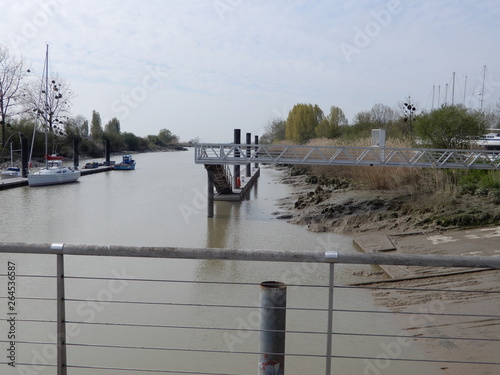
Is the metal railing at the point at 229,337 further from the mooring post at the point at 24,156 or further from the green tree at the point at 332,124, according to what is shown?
the green tree at the point at 332,124

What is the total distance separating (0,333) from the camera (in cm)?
844

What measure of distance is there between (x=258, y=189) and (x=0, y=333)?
2578cm

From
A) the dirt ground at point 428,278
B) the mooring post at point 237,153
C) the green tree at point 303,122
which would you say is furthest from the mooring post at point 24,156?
the green tree at point 303,122

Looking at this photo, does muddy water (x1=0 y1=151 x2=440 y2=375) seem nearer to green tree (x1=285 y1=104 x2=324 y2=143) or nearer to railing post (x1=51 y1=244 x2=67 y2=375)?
railing post (x1=51 y1=244 x2=67 y2=375)

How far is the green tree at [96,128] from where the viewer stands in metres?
78.9

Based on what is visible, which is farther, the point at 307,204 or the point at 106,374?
the point at 307,204

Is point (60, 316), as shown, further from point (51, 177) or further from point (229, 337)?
point (51, 177)

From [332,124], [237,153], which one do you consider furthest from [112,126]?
[237,153]

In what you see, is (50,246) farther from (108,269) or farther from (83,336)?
(108,269)

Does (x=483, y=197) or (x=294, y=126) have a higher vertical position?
(x=294, y=126)

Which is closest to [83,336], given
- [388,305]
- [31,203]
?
[388,305]

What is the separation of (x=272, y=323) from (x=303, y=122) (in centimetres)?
6138

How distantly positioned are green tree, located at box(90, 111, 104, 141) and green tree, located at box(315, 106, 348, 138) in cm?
3787

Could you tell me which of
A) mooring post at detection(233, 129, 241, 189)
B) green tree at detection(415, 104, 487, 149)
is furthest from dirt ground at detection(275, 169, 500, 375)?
green tree at detection(415, 104, 487, 149)
